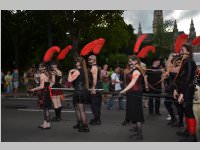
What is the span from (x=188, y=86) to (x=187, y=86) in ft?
0.07

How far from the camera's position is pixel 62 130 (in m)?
8.39

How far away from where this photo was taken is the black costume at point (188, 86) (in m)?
6.77

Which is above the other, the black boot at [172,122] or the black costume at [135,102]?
the black costume at [135,102]

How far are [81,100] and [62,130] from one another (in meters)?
0.83

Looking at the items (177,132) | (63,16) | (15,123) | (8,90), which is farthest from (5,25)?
(177,132)

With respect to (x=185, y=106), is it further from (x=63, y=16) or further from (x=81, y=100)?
(x=63, y=16)

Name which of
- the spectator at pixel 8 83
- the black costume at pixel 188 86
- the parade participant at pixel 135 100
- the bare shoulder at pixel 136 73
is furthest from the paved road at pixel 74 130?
the spectator at pixel 8 83

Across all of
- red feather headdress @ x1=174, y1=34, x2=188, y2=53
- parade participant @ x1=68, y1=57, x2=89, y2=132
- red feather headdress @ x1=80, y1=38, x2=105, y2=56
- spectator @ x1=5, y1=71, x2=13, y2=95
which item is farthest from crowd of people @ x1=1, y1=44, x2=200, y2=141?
spectator @ x1=5, y1=71, x2=13, y2=95

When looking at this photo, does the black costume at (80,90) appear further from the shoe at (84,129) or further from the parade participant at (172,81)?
the parade participant at (172,81)

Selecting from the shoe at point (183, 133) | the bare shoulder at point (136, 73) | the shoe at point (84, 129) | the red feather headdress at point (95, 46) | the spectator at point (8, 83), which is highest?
the red feather headdress at point (95, 46)

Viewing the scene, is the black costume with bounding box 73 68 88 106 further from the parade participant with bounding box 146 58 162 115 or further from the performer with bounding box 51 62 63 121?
the parade participant with bounding box 146 58 162 115

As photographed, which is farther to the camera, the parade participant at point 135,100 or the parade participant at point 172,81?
the parade participant at point 172,81

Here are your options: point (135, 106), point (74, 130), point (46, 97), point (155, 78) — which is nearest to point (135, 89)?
point (135, 106)

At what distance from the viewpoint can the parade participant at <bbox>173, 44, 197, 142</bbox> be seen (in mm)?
6773
